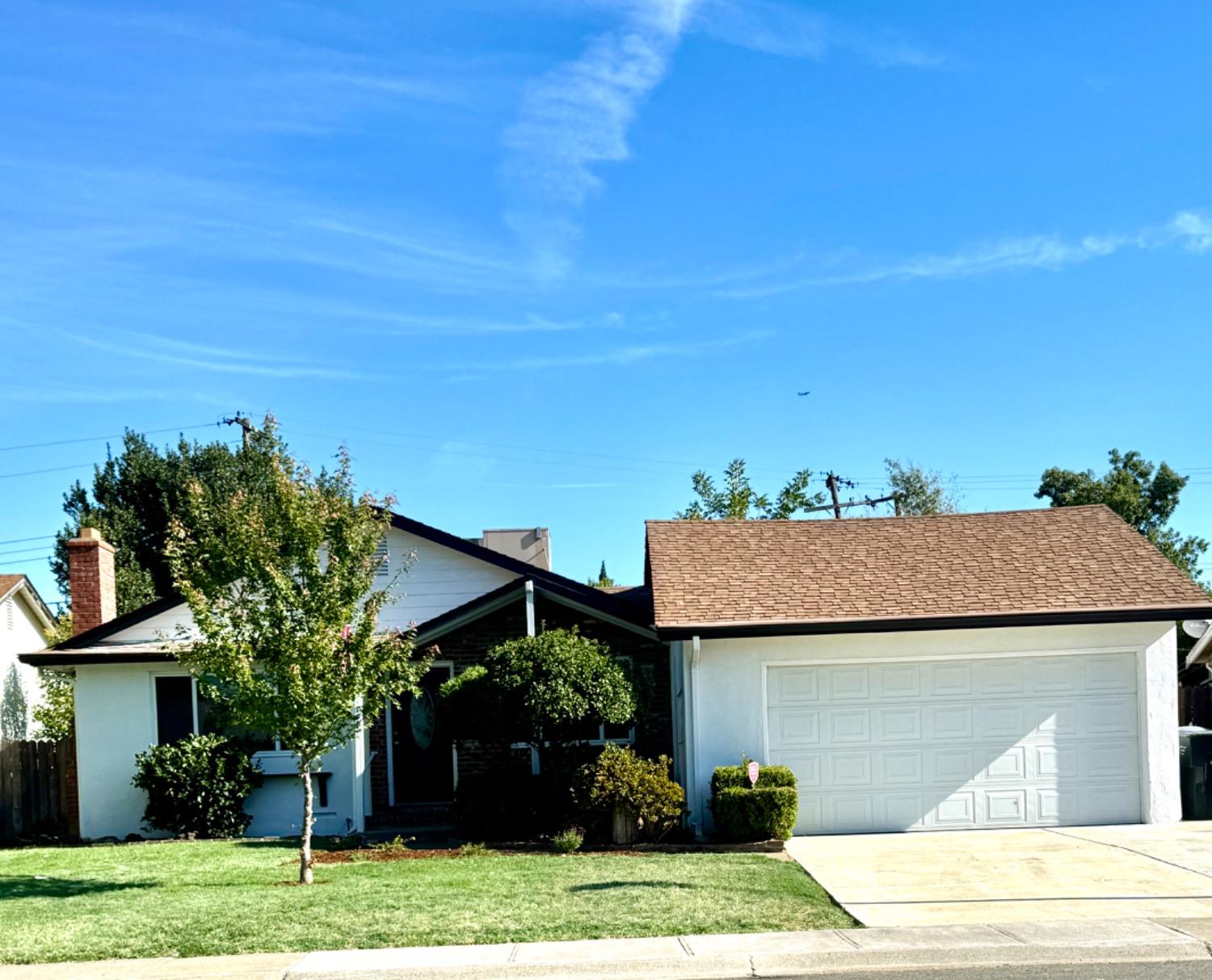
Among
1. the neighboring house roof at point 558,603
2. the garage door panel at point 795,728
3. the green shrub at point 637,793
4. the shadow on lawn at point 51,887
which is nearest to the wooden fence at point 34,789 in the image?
the shadow on lawn at point 51,887

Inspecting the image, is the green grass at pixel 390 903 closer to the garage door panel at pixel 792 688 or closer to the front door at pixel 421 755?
the garage door panel at pixel 792 688

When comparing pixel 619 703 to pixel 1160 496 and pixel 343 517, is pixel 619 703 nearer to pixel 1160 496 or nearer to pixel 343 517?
pixel 343 517

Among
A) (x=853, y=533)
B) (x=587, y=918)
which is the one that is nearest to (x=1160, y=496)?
(x=853, y=533)

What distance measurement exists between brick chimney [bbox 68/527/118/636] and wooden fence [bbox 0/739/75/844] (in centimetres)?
208

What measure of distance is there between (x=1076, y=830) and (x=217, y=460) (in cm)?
2833

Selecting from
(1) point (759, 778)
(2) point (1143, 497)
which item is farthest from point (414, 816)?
(2) point (1143, 497)

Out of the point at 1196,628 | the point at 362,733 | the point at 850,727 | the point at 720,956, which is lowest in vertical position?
the point at 720,956

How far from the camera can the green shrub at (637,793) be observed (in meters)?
15.0

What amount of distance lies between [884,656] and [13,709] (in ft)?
58.9

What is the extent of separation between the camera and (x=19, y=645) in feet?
90.9

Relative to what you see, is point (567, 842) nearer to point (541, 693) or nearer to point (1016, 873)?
point (541, 693)

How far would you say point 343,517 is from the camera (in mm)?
13453

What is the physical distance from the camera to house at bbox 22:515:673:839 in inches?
715

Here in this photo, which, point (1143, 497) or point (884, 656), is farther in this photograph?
point (1143, 497)
